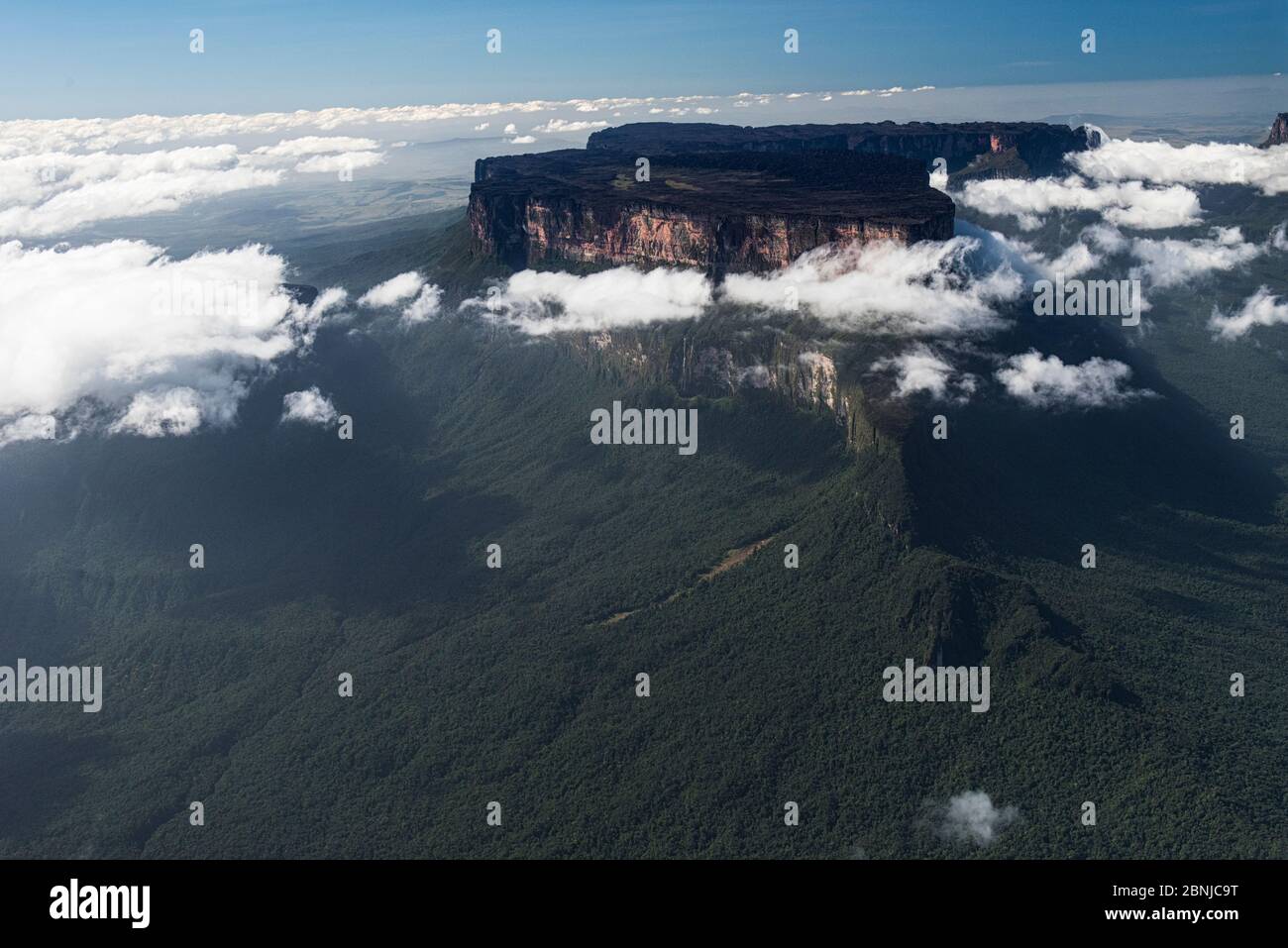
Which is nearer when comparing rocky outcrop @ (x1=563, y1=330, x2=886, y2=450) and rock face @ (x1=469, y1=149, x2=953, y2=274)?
rocky outcrop @ (x1=563, y1=330, x2=886, y2=450)

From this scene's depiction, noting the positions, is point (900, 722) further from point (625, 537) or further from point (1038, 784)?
point (625, 537)

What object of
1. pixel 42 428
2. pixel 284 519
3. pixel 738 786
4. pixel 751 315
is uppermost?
pixel 751 315

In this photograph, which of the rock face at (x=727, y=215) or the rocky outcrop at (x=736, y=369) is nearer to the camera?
the rocky outcrop at (x=736, y=369)

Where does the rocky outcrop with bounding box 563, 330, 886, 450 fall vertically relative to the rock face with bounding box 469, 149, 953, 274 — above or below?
below

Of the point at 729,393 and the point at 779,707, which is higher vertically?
the point at 729,393

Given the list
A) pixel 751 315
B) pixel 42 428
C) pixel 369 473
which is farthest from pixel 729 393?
pixel 42 428

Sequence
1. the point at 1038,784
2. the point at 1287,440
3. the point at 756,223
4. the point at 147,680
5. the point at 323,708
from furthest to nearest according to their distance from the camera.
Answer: the point at 756,223 < the point at 1287,440 < the point at 147,680 < the point at 323,708 < the point at 1038,784

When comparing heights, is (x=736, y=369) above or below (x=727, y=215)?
below

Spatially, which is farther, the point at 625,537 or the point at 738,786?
the point at 625,537
